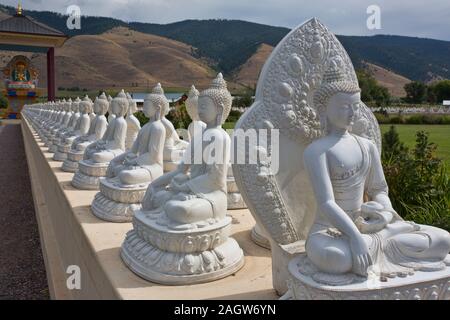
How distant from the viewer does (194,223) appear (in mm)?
2789

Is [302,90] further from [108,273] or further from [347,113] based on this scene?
[108,273]

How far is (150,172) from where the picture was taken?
4102 mm

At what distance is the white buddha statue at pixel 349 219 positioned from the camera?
1.89 m

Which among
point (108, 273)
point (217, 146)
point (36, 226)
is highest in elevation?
point (217, 146)

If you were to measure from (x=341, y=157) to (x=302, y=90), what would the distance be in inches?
23.8

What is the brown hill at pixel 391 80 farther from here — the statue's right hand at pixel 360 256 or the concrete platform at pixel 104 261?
the statue's right hand at pixel 360 256

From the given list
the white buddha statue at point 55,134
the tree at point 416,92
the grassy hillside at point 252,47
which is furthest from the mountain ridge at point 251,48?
the white buddha statue at point 55,134

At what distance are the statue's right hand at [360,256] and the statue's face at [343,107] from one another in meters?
0.56

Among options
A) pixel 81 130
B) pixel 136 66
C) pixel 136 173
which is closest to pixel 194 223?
pixel 136 173

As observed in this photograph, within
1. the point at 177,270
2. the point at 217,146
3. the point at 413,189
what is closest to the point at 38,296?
the point at 177,270

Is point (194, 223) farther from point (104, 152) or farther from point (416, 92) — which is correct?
point (416, 92)

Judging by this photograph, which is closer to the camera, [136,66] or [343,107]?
[343,107]

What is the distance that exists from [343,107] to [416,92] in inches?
1829

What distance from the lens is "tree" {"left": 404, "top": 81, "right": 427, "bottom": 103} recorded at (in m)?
43.6
